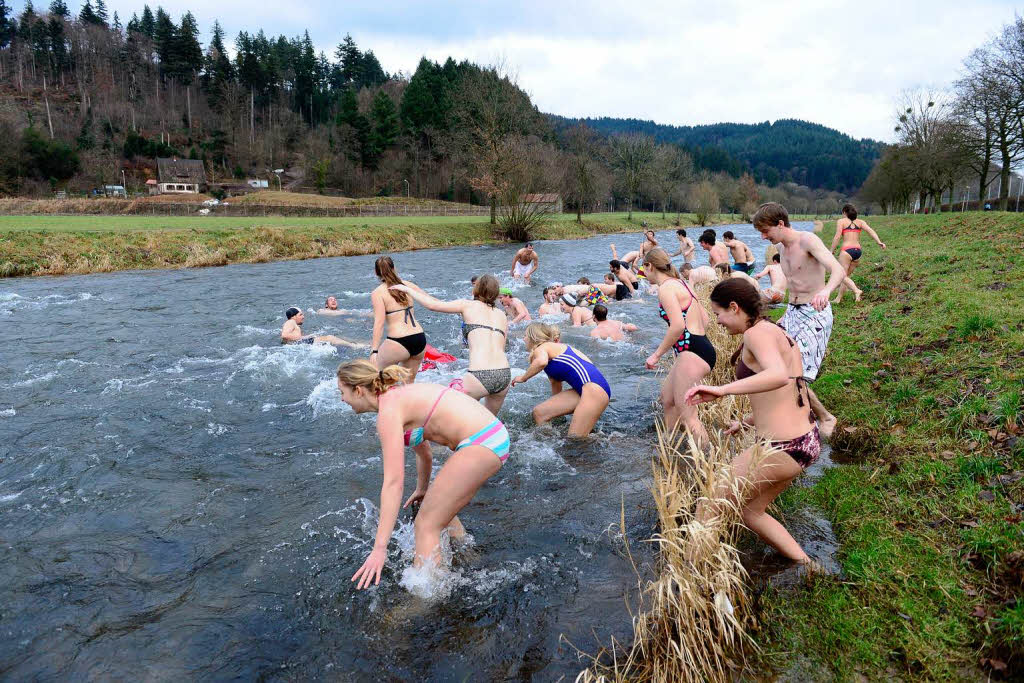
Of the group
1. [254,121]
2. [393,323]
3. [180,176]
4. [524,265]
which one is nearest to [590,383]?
[393,323]

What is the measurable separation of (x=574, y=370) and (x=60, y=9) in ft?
450

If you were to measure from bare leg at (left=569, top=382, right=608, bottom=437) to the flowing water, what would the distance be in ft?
0.79

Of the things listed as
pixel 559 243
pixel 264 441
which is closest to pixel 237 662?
pixel 264 441

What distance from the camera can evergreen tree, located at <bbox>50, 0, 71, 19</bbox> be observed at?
10050 cm

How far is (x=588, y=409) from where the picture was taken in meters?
6.93

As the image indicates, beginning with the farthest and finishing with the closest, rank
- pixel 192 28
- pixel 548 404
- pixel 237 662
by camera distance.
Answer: pixel 192 28
pixel 548 404
pixel 237 662

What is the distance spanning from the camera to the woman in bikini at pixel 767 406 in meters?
3.71

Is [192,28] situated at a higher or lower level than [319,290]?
higher

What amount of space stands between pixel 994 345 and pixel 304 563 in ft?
24.4

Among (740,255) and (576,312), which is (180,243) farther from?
(740,255)

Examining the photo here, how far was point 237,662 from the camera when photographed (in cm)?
380

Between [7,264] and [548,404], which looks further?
[7,264]

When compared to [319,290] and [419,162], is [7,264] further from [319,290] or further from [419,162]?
[419,162]

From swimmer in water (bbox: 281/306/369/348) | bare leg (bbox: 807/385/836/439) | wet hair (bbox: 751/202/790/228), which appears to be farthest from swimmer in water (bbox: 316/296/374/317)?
bare leg (bbox: 807/385/836/439)
